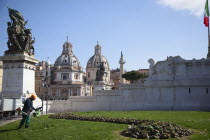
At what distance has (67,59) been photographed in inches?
5330

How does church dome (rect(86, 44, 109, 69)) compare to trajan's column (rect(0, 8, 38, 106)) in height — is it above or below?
above

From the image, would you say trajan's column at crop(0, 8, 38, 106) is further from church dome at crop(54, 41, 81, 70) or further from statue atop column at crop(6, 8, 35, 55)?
church dome at crop(54, 41, 81, 70)

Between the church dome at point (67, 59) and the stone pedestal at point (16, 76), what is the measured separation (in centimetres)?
10997

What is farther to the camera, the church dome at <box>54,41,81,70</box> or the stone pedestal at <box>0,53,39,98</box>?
the church dome at <box>54,41,81,70</box>

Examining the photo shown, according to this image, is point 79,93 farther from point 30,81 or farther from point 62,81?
point 30,81

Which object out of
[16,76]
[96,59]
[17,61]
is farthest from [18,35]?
[96,59]

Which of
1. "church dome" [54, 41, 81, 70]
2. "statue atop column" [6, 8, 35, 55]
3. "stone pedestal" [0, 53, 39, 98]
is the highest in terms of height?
"church dome" [54, 41, 81, 70]

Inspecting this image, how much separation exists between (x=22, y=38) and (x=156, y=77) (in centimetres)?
1355

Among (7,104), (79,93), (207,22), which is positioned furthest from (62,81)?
(7,104)

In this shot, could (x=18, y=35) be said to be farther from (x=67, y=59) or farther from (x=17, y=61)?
(x=67, y=59)

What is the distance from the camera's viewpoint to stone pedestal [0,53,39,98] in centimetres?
2184

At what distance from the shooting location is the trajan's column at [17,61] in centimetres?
2195

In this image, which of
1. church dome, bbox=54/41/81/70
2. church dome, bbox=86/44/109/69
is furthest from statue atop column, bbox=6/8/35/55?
church dome, bbox=86/44/109/69

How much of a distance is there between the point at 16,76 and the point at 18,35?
11.8 ft
